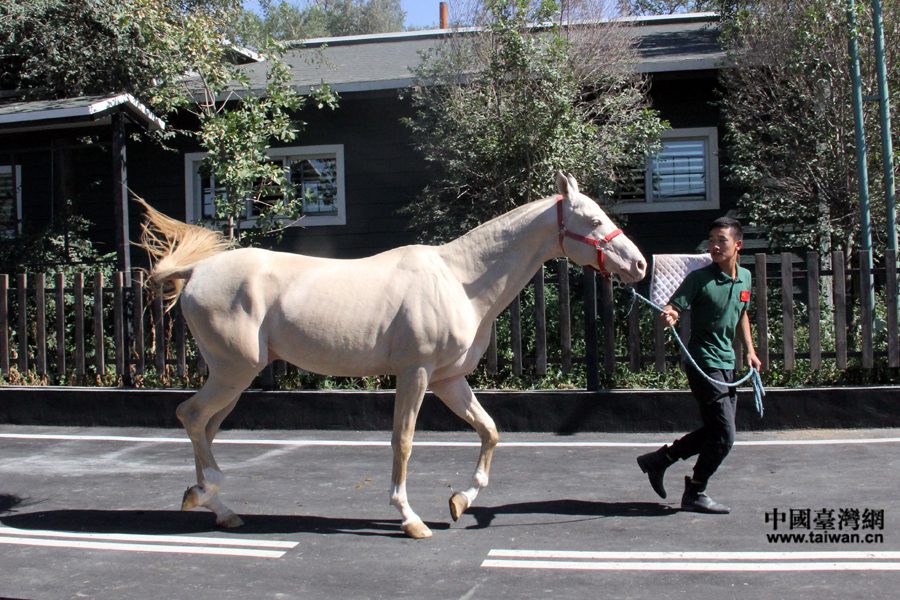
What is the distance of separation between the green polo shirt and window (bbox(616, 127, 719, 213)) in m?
9.11

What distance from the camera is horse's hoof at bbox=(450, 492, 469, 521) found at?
5750mm

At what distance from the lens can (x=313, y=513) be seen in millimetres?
6281

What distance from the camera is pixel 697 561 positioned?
16.7ft

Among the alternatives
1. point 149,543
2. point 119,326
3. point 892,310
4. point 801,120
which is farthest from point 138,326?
point 801,120

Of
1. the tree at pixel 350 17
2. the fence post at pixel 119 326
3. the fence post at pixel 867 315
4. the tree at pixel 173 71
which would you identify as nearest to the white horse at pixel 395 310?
the fence post at pixel 867 315

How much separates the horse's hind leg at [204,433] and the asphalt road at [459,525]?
18 centimetres

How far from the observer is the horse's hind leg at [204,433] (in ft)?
19.3

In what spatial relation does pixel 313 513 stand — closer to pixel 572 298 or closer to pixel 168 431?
pixel 168 431

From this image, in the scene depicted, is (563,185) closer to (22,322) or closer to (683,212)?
(22,322)

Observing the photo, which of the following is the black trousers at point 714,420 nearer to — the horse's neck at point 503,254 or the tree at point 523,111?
the horse's neck at point 503,254

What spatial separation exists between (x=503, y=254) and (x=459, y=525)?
1.78 metres

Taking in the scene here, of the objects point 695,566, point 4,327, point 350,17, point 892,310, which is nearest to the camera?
point 695,566

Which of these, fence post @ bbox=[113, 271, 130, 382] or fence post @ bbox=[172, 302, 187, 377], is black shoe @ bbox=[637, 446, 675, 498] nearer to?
fence post @ bbox=[172, 302, 187, 377]

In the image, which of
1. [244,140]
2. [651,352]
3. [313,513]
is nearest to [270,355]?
[313,513]
